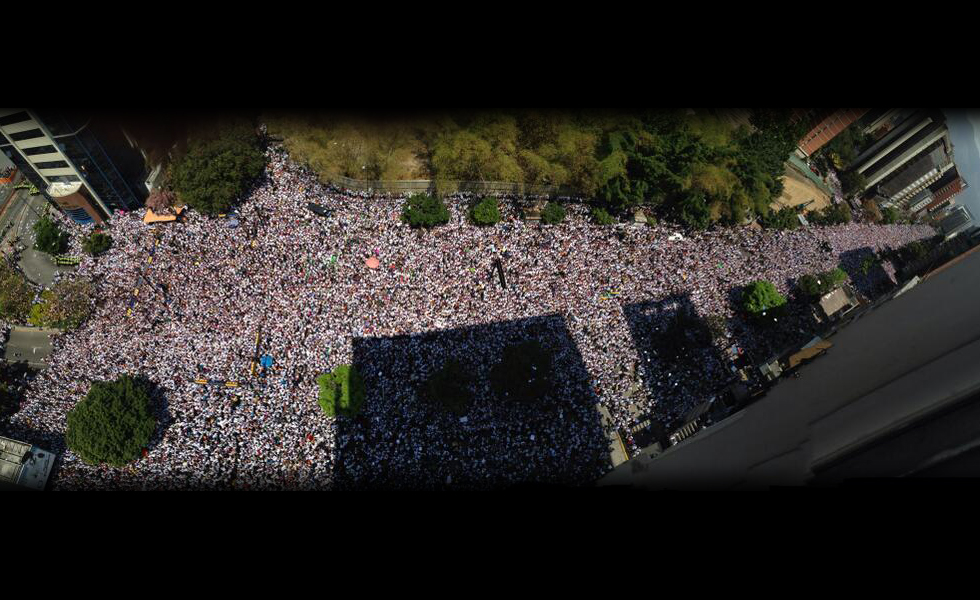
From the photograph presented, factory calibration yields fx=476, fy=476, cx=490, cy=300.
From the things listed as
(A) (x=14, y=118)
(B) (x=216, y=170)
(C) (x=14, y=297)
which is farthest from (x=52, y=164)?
(B) (x=216, y=170)

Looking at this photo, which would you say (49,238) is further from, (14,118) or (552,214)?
(552,214)

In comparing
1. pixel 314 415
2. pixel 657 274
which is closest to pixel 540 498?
pixel 314 415

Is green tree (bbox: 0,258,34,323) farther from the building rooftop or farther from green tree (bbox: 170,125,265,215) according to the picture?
green tree (bbox: 170,125,265,215)

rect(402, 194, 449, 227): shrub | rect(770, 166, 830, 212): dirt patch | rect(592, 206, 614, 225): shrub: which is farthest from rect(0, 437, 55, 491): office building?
rect(770, 166, 830, 212): dirt patch

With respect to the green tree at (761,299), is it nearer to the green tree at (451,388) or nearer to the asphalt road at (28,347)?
the green tree at (451,388)

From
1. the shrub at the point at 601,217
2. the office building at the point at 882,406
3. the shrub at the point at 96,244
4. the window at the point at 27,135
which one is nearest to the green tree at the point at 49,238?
the shrub at the point at 96,244


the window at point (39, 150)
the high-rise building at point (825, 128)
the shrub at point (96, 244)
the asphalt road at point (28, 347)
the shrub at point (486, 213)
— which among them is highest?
the high-rise building at point (825, 128)
